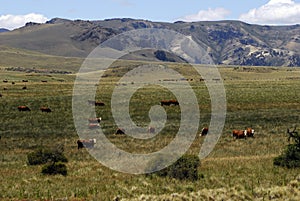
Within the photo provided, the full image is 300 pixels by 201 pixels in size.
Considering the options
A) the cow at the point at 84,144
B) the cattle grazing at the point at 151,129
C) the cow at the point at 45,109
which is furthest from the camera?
the cow at the point at 45,109

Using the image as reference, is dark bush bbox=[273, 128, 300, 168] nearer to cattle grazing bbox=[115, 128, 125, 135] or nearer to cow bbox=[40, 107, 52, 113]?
cattle grazing bbox=[115, 128, 125, 135]

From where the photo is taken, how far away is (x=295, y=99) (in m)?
57.6

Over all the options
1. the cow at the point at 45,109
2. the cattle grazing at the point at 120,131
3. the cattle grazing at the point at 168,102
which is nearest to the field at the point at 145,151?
the cow at the point at 45,109

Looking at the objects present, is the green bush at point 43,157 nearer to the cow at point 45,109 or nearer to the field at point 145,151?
the field at point 145,151

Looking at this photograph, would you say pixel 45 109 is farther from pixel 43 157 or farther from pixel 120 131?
pixel 43 157

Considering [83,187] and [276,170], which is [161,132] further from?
[83,187]

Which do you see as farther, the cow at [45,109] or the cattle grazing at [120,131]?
the cow at [45,109]

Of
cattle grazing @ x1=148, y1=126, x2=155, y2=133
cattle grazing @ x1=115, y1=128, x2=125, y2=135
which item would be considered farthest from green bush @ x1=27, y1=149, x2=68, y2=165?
cattle grazing @ x1=148, y1=126, x2=155, y2=133

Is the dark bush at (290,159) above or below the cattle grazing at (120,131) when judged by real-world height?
above

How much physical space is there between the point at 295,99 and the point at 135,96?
21015 mm

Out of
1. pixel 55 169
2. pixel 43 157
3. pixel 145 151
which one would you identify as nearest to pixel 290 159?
pixel 145 151

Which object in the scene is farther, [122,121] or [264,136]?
[122,121]

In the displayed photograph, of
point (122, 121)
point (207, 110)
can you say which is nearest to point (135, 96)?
point (207, 110)

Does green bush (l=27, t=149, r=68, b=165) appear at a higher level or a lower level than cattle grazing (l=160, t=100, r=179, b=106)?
lower
